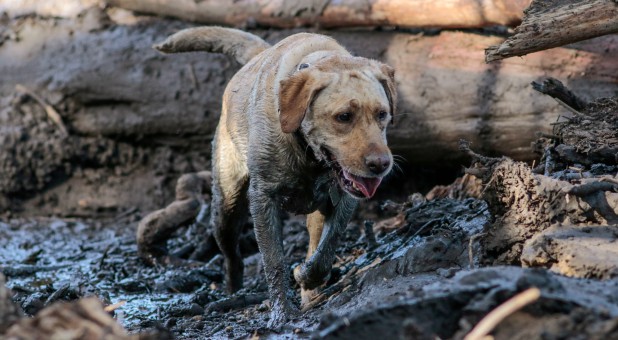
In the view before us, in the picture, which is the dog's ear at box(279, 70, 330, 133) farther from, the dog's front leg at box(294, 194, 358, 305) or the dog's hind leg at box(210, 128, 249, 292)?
the dog's hind leg at box(210, 128, 249, 292)

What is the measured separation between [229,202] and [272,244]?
969mm

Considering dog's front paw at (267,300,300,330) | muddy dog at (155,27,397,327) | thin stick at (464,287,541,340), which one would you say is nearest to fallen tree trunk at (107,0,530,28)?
muddy dog at (155,27,397,327)

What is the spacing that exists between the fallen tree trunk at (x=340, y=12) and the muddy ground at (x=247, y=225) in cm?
17

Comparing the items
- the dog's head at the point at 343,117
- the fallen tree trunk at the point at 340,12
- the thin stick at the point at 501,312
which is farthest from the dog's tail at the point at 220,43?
the thin stick at the point at 501,312

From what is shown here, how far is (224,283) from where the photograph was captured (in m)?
7.29

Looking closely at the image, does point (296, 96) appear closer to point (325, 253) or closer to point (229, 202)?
point (325, 253)

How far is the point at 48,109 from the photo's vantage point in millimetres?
9633

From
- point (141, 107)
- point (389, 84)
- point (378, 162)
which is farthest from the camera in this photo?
point (141, 107)

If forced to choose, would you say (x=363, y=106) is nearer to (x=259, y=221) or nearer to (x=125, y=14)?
(x=259, y=221)

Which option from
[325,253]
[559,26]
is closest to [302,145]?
[325,253]

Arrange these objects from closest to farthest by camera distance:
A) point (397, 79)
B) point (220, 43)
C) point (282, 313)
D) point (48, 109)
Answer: point (282, 313)
point (220, 43)
point (397, 79)
point (48, 109)

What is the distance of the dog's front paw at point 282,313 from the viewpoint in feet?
17.9

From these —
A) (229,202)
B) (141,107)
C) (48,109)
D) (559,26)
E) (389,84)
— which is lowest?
(48,109)

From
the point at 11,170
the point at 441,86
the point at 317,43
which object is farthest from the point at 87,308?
the point at 11,170
